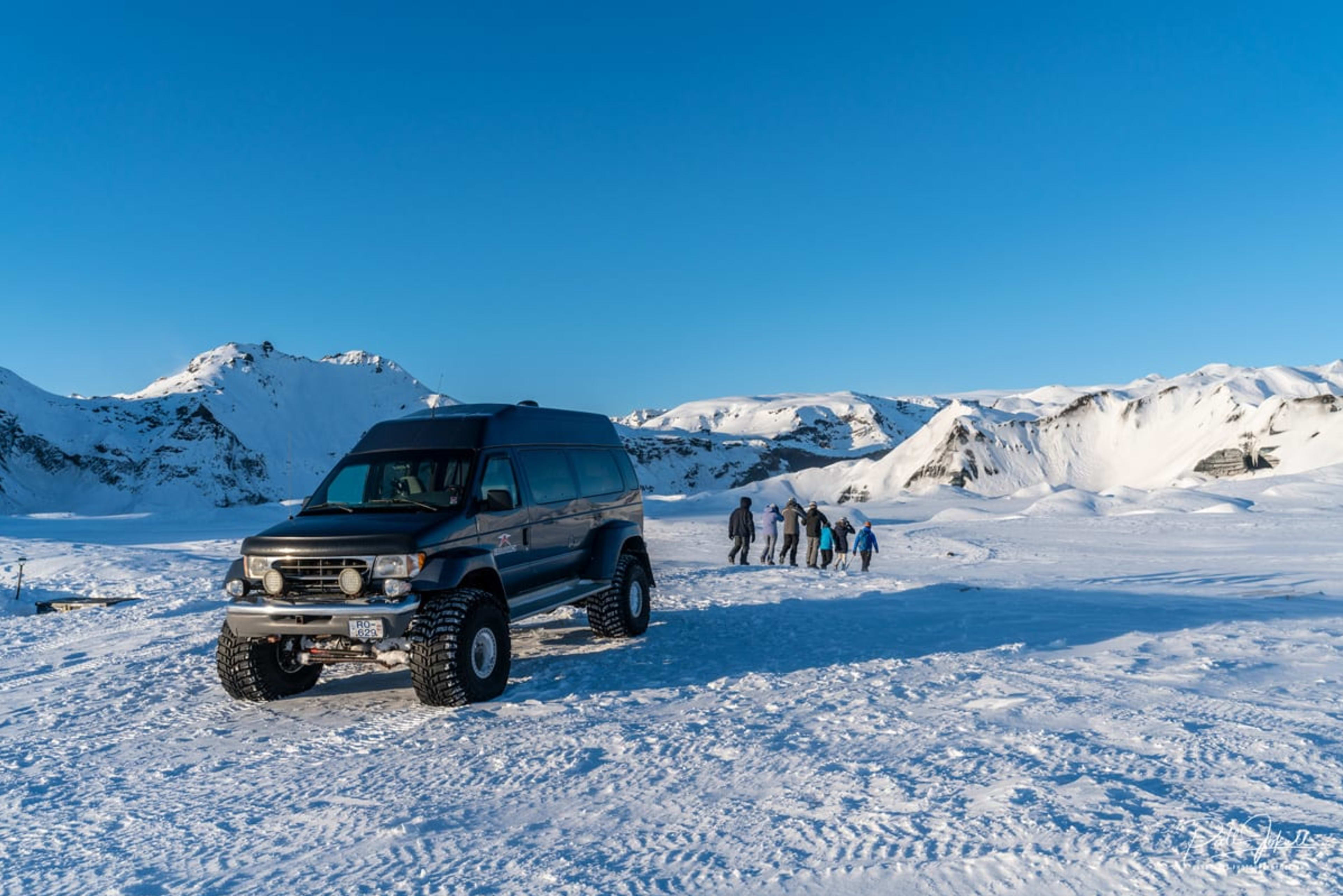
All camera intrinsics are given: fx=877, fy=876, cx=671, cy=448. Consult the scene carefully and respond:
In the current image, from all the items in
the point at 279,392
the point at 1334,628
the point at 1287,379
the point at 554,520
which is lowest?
the point at 1334,628

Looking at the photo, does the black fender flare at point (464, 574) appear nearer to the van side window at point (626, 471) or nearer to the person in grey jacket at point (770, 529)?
the van side window at point (626, 471)

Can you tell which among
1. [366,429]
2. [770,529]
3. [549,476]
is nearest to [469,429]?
[549,476]

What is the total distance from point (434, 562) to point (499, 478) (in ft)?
4.80

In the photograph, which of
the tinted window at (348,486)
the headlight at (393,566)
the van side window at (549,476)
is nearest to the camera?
the headlight at (393,566)

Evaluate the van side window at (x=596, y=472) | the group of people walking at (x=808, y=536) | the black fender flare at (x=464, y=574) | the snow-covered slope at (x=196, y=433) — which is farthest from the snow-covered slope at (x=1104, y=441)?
the black fender flare at (x=464, y=574)

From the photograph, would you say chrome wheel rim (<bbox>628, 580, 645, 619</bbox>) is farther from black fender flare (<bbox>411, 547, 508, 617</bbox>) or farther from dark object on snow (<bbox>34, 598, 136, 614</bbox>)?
dark object on snow (<bbox>34, 598, 136, 614</bbox>)

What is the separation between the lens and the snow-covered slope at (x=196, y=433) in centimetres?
8025

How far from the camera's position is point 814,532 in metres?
21.4

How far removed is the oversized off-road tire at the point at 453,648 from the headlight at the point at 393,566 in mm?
365

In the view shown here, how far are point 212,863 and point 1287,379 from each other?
295 feet

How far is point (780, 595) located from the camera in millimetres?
14141

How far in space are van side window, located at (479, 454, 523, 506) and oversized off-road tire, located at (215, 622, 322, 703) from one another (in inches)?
81.7

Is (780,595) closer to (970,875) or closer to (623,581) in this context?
(623,581)

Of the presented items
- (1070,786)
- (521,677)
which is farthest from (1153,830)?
(521,677)
